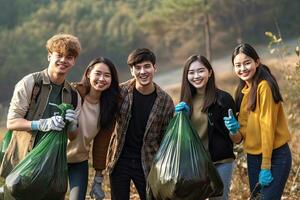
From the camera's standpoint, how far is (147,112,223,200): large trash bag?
2.96m

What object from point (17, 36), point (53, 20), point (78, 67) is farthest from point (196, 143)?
point (53, 20)

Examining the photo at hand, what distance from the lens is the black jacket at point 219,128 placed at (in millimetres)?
3330

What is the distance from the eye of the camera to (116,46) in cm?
2598

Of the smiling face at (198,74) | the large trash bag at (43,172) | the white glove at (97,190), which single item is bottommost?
the white glove at (97,190)

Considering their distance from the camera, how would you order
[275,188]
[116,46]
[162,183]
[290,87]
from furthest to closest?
[116,46] < [290,87] < [275,188] < [162,183]

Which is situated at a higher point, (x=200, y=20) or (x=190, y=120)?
(x=200, y=20)

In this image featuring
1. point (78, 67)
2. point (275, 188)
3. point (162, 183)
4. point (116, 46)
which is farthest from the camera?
point (116, 46)

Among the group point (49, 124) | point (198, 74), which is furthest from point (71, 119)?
point (198, 74)

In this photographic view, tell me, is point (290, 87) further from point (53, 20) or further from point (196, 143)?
point (53, 20)

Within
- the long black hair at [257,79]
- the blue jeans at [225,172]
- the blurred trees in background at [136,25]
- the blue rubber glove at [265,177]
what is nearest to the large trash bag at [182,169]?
the blue jeans at [225,172]

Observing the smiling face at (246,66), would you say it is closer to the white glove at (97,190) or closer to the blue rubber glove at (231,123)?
the blue rubber glove at (231,123)

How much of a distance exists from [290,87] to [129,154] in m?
3.19

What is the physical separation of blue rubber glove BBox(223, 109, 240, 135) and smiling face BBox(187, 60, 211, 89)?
0.28 meters

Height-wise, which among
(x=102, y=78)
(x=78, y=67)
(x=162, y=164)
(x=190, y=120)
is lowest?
(x=162, y=164)
